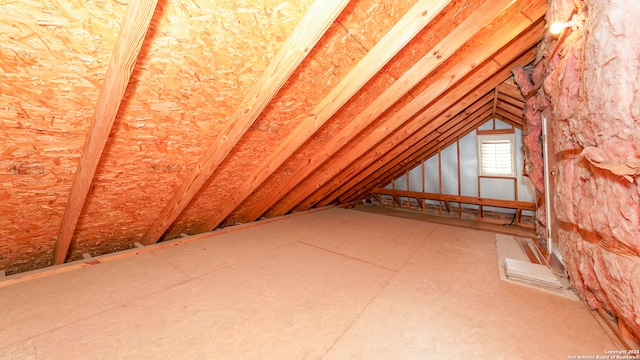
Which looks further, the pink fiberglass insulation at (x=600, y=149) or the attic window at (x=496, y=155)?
the attic window at (x=496, y=155)

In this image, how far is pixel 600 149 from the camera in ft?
4.60

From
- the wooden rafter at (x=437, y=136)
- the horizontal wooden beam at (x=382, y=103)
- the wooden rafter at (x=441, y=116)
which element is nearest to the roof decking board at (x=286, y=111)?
the horizontal wooden beam at (x=382, y=103)

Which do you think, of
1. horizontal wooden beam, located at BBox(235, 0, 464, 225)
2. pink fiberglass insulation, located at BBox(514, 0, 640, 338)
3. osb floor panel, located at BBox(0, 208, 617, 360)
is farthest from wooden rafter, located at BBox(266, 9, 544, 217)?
osb floor panel, located at BBox(0, 208, 617, 360)

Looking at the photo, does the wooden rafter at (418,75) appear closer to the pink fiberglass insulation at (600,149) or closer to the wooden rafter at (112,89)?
the pink fiberglass insulation at (600,149)

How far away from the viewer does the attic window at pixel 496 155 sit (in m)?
4.43

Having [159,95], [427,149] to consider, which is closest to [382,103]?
[159,95]

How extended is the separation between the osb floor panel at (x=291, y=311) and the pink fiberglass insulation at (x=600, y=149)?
395mm

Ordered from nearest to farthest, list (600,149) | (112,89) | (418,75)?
1. (112,89)
2. (600,149)
3. (418,75)

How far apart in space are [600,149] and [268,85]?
2177mm

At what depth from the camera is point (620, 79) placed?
1222mm

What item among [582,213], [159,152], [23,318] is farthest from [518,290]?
[23,318]

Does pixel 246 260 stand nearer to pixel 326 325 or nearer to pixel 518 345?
pixel 326 325

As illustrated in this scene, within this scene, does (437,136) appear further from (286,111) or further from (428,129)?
(286,111)

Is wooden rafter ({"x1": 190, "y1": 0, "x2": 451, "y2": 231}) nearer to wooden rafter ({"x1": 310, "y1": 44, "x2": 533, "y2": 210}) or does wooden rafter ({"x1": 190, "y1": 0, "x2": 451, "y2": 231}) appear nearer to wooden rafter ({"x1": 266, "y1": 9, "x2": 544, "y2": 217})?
wooden rafter ({"x1": 266, "y1": 9, "x2": 544, "y2": 217})
